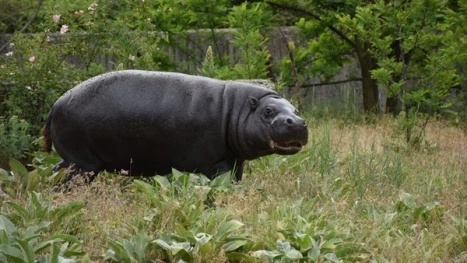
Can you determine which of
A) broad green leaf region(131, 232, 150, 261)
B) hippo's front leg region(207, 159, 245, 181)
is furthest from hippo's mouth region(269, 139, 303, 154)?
broad green leaf region(131, 232, 150, 261)

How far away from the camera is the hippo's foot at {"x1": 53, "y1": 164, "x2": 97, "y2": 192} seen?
22.3 feet

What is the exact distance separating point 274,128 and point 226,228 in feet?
4.22

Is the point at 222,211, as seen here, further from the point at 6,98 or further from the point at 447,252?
the point at 6,98

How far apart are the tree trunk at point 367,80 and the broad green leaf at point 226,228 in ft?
31.7

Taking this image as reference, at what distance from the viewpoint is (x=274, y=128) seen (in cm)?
696

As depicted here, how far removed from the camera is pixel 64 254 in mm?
5461

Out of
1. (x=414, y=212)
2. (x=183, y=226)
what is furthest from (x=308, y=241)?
(x=414, y=212)

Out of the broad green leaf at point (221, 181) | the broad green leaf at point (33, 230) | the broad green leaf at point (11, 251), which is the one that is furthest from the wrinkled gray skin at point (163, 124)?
the broad green leaf at point (11, 251)

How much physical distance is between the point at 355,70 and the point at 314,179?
1021 cm

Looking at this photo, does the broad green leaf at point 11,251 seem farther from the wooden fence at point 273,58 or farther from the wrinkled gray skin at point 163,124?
the wooden fence at point 273,58

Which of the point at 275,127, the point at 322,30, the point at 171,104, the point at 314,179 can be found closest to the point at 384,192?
the point at 314,179

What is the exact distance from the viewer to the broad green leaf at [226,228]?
5.80 m

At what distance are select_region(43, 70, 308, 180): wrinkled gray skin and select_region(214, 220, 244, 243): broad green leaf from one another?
4.08ft

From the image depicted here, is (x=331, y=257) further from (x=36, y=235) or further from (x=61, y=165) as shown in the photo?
(x=61, y=165)
